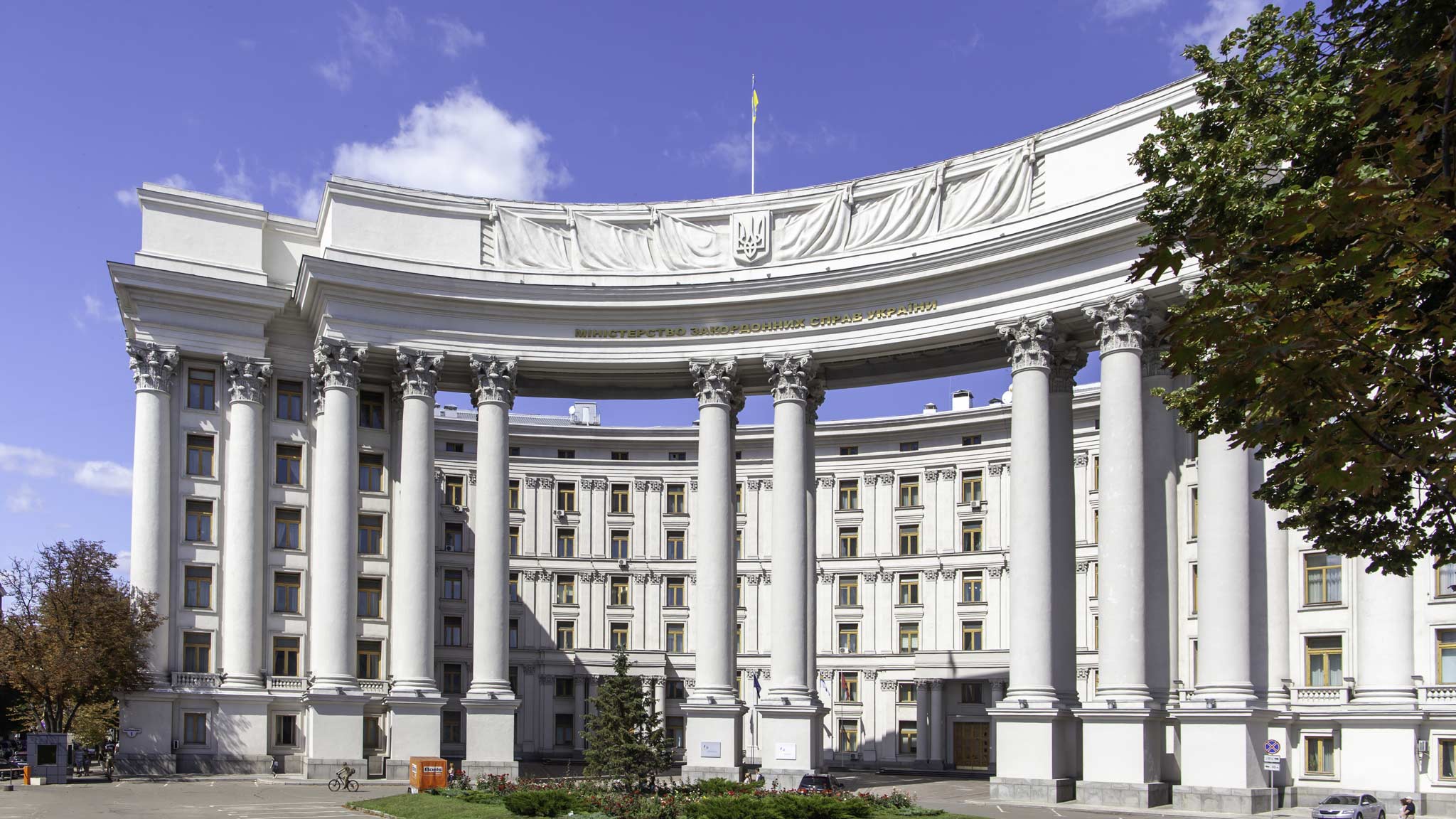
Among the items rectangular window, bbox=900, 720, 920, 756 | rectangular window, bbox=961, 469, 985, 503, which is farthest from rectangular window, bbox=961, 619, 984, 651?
rectangular window, bbox=961, 469, 985, 503

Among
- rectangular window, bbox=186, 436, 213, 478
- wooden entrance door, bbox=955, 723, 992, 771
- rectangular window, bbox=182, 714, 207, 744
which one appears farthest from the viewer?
wooden entrance door, bbox=955, 723, 992, 771

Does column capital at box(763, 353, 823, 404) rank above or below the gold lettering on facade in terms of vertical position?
below

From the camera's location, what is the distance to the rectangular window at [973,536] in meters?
91.8

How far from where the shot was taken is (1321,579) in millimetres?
52750

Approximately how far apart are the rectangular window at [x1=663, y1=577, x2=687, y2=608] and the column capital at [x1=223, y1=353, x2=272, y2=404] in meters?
40.3

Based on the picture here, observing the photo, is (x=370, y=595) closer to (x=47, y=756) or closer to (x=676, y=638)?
(x=47, y=756)

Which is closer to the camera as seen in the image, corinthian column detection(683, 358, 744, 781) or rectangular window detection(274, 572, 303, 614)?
corinthian column detection(683, 358, 744, 781)

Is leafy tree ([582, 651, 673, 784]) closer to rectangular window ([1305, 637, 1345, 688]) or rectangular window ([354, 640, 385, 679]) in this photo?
rectangular window ([354, 640, 385, 679])

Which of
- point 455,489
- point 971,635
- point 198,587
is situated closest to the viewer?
point 198,587

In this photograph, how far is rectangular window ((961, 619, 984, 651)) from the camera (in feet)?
300

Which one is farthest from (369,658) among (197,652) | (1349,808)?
(1349,808)

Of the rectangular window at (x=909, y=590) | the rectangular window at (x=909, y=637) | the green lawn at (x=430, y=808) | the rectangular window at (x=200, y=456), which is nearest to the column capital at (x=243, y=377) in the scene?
the rectangular window at (x=200, y=456)

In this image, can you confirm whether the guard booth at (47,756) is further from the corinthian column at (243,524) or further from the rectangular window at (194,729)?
the corinthian column at (243,524)

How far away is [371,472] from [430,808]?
25298 millimetres
